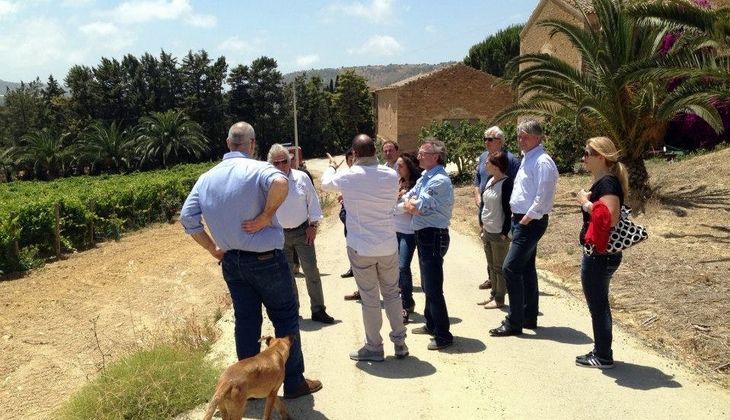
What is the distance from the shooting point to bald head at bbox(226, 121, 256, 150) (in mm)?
3760

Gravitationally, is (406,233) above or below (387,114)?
below

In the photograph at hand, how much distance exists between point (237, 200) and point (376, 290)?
4.89 feet

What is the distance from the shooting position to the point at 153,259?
1301 cm

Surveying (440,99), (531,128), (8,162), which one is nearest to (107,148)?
(8,162)

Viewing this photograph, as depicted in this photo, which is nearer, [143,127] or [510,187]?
[510,187]

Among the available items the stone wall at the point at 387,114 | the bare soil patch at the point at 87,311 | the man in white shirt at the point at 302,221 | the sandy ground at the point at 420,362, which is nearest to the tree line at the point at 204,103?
the stone wall at the point at 387,114

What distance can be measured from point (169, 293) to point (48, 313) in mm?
1766

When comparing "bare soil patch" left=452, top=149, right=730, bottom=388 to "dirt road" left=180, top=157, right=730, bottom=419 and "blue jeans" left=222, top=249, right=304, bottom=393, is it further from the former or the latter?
"blue jeans" left=222, top=249, right=304, bottom=393

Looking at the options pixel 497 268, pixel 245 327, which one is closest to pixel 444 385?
pixel 245 327

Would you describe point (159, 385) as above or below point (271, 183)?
below

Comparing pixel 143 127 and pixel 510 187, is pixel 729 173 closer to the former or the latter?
pixel 510 187

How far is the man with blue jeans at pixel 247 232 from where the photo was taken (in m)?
3.62

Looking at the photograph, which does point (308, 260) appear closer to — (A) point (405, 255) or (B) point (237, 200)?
(A) point (405, 255)

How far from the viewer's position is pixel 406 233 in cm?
562
